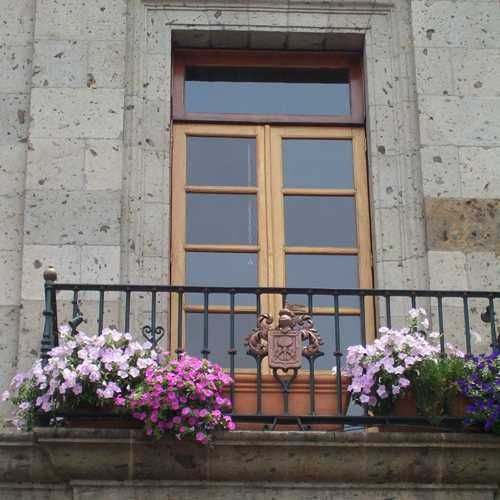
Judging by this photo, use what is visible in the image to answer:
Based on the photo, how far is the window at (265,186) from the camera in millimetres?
10812

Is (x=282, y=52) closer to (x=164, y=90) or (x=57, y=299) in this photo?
(x=164, y=90)

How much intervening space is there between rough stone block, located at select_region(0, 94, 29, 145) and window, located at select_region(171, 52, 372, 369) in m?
1.04

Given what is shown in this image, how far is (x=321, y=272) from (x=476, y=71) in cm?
178

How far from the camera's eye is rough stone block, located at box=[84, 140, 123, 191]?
10766mm

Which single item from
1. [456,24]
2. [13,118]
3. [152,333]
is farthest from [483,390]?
[13,118]

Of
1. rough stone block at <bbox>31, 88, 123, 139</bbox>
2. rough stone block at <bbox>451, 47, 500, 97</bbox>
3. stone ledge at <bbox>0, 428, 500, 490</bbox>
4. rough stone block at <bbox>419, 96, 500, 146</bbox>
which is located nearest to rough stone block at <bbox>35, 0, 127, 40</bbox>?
rough stone block at <bbox>31, 88, 123, 139</bbox>

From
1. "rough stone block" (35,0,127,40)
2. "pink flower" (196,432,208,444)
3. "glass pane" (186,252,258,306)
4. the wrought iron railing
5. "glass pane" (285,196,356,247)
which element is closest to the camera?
"pink flower" (196,432,208,444)

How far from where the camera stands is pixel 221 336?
10.6m

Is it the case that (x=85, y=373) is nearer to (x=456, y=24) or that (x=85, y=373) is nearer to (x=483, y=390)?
(x=483, y=390)

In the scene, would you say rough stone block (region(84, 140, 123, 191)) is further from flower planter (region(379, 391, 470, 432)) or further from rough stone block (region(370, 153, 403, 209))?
flower planter (region(379, 391, 470, 432))

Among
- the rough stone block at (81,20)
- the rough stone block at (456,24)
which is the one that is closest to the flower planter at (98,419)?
the rough stone block at (81,20)

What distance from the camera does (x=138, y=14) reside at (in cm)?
1138

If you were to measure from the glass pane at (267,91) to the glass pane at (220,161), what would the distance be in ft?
0.83

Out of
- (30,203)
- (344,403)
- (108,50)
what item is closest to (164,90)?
(108,50)
